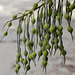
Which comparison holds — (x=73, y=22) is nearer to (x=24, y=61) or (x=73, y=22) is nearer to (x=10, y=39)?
(x=10, y=39)

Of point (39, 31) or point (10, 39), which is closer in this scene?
point (39, 31)

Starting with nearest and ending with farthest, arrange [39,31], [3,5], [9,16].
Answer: [39,31] → [9,16] → [3,5]

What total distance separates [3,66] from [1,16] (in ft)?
1.67

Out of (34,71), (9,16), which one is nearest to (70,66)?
(34,71)

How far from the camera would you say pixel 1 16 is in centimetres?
179

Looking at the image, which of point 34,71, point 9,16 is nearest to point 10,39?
point 9,16

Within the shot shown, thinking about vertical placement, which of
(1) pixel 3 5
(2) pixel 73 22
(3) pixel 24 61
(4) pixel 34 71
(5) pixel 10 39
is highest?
(1) pixel 3 5

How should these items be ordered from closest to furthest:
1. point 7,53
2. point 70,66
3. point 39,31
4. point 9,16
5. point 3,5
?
point 39,31, point 70,66, point 7,53, point 9,16, point 3,5

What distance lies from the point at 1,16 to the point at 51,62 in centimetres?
64

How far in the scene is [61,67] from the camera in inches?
55.5

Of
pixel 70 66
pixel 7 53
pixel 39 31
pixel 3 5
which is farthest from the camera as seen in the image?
pixel 3 5

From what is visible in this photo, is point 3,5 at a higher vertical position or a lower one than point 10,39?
higher

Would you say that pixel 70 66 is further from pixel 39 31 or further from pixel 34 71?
pixel 39 31

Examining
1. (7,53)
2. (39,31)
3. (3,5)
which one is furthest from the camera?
(3,5)
